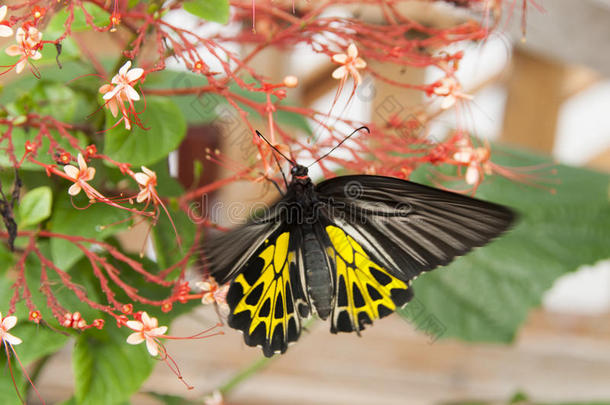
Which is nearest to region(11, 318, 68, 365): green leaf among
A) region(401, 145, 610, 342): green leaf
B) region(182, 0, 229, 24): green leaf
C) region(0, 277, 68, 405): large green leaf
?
region(0, 277, 68, 405): large green leaf

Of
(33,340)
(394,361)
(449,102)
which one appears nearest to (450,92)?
(449,102)

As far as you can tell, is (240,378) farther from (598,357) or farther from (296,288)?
(598,357)

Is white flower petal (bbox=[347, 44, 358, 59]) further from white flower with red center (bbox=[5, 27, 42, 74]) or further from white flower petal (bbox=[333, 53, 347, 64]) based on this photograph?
white flower with red center (bbox=[5, 27, 42, 74])

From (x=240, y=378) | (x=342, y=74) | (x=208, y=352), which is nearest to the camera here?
(x=342, y=74)

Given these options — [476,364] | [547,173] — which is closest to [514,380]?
[476,364]

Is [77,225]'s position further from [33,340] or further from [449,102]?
[449,102]

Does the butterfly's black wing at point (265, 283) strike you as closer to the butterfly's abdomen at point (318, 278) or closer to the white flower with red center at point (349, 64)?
the butterfly's abdomen at point (318, 278)

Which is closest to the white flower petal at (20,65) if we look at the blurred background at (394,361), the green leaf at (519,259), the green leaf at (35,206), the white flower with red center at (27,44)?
the white flower with red center at (27,44)
